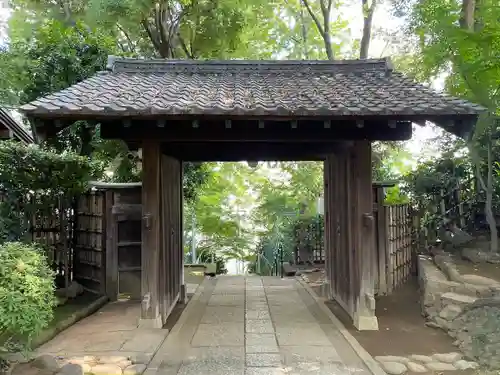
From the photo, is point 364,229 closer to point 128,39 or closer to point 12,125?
point 12,125

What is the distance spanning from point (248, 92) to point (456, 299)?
4481mm

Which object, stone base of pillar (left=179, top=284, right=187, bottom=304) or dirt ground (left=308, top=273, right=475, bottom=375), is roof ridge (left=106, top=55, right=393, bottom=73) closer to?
stone base of pillar (left=179, top=284, right=187, bottom=304)

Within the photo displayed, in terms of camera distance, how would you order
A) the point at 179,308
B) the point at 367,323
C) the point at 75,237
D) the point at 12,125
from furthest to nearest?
the point at 12,125
the point at 75,237
the point at 179,308
the point at 367,323

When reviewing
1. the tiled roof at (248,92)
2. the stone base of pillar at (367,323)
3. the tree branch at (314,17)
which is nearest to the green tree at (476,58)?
the tiled roof at (248,92)

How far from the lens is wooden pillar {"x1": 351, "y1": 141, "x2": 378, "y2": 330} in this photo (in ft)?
21.2

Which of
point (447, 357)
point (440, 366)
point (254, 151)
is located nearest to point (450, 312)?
point (447, 357)

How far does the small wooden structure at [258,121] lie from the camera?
18.5 ft

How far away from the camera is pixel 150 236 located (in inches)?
254

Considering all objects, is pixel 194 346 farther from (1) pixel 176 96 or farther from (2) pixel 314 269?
(2) pixel 314 269

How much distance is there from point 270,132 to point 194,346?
127 inches

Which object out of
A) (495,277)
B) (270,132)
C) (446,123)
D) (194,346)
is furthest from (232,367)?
(495,277)

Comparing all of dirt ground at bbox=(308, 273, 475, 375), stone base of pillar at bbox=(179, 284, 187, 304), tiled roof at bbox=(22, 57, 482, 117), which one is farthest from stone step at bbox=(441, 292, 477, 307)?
stone base of pillar at bbox=(179, 284, 187, 304)

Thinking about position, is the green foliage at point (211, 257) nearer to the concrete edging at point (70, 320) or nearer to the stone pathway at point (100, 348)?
the concrete edging at point (70, 320)

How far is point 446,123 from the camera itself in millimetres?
5973
